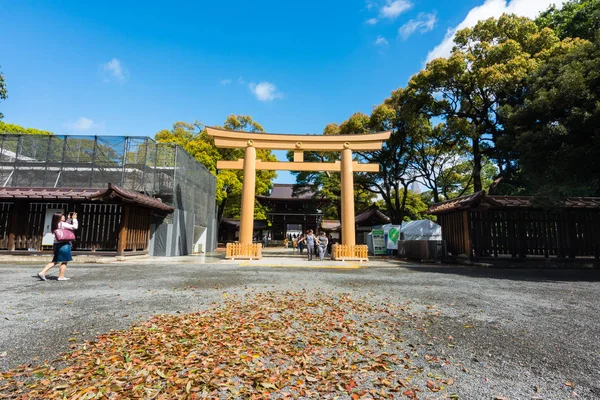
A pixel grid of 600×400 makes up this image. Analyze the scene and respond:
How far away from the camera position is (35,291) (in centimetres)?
533

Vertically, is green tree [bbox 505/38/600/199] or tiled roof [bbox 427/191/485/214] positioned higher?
green tree [bbox 505/38/600/199]

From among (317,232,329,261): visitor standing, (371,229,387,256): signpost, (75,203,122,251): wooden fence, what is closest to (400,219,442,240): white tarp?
(371,229,387,256): signpost

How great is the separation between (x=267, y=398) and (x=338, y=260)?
456 inches

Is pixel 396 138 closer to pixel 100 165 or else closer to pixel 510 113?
pixel 510 113

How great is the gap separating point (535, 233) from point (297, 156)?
36.0 ft

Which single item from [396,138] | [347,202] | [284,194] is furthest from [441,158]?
[284,194]

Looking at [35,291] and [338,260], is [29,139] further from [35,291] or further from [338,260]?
[338,260]

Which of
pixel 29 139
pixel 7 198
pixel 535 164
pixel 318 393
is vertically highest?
pixel 29 139

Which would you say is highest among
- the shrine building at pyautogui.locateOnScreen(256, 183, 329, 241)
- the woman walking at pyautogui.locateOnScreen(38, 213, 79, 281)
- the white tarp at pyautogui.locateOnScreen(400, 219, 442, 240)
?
the shrine building at pyautogui.locateOnScreen(256, 183, 329, 241)

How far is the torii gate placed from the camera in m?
13.9

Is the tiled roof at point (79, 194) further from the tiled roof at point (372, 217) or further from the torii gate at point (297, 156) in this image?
the tiled roof at point (372, 217)

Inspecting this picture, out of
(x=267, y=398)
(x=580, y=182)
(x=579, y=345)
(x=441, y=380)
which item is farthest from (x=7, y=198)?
(x=580, y=182)

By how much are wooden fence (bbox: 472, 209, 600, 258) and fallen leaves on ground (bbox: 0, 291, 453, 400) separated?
10495 mm

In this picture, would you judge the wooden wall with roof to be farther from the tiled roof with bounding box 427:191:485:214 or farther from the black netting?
the tiled roof with bounding box 427:191:485:214
